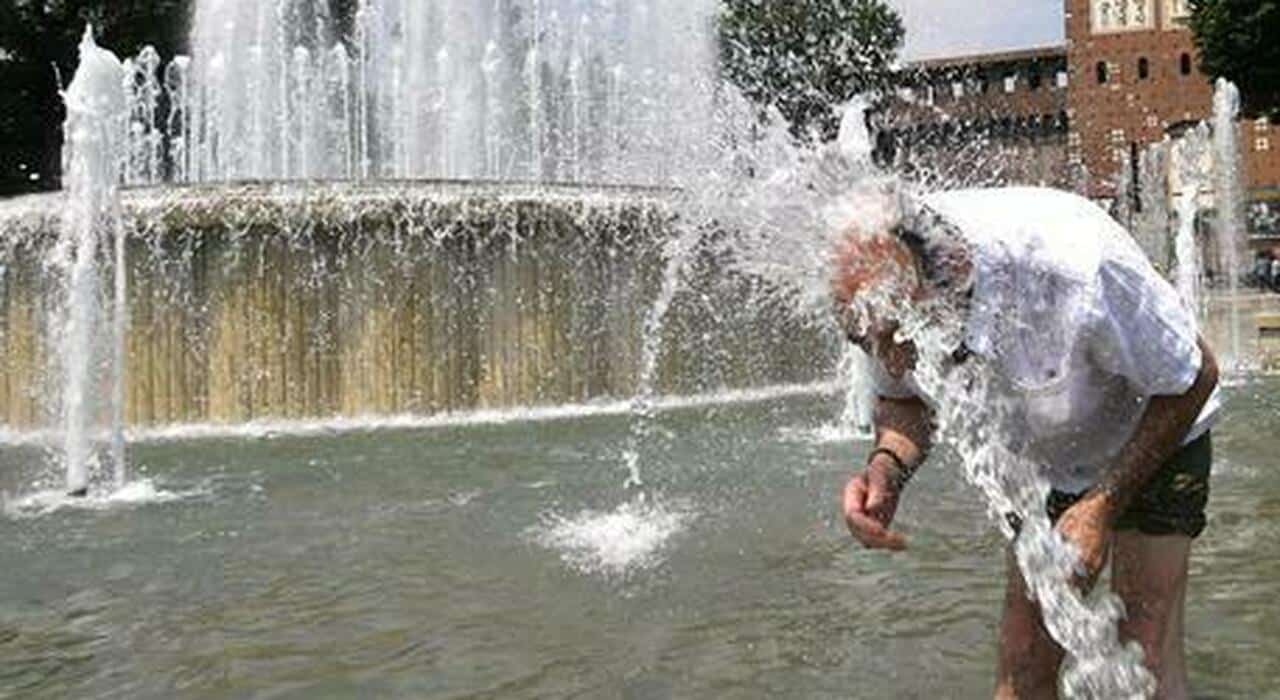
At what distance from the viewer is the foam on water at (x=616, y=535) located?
4879mm

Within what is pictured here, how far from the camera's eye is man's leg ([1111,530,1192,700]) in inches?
91.8

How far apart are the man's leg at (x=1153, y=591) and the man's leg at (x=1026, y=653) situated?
180mm

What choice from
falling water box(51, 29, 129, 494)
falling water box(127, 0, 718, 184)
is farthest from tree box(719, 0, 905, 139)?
falling water box(51, 29, 129, 494)

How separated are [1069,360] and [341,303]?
8817 mm

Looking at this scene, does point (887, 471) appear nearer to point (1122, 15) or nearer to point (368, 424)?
point (368, 424)

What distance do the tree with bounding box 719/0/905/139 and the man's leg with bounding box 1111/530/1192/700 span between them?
3748 cm

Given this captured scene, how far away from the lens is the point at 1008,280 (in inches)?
86.1

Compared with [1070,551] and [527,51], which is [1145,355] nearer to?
[1070,551]

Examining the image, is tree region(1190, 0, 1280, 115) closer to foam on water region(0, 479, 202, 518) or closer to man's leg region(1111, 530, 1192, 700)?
foam on water region(0, 479, 202, 518)

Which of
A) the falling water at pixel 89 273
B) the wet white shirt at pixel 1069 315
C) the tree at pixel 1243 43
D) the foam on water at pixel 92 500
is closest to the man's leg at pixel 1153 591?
the wet white shirt at pixel 1069 315

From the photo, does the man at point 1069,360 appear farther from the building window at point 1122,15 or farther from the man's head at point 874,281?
the building window at point 1122,15

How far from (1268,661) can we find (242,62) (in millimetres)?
19693

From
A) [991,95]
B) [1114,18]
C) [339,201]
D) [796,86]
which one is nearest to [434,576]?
[339,201]

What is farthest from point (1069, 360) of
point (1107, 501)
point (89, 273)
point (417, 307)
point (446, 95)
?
point (446, 95)
